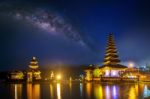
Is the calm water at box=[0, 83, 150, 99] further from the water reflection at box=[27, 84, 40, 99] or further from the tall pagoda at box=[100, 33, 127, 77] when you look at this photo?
the tall pagoda at box=[100, 33, 127, 77]

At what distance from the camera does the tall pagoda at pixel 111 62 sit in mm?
83500

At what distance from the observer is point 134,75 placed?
78.2 m

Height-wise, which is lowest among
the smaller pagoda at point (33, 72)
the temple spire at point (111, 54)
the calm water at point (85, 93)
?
the calm water at point (85, 93)

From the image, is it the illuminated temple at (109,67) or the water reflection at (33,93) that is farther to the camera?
the illuminated temple at (109,67)

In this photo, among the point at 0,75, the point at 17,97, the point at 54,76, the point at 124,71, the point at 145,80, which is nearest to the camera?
the point at 17,97

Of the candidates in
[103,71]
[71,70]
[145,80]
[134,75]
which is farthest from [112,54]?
[71,70]

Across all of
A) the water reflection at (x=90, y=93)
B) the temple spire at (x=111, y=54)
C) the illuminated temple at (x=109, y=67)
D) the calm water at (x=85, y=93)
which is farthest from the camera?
the temple spire at (x=111, y=54)

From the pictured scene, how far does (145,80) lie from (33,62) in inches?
1229

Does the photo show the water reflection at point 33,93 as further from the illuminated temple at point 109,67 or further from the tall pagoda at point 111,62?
the tall pagoda at point 111,62

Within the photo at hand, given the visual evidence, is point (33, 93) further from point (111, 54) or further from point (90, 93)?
point (111, 54)

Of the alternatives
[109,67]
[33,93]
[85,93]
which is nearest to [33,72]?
[109,67]

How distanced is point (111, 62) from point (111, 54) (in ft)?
7.38

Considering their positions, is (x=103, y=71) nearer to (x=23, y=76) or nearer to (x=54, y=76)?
(x=54, y=76)

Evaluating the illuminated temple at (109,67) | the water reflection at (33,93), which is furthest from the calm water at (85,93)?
the illuminated temple at (109,67)
